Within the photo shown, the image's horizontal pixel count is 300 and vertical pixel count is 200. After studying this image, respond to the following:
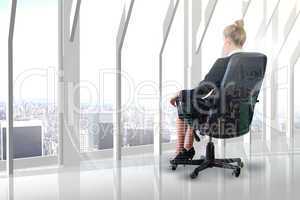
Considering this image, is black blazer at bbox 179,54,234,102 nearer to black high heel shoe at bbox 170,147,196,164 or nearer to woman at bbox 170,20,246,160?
woman at bbox 170,20,246,160

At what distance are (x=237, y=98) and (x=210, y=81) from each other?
0.95ft

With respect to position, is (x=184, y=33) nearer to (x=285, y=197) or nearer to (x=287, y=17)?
(x=287, y=17)

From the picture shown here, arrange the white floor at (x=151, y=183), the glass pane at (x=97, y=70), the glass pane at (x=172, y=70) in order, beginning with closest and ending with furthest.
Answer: the white floor at (x=151, y=183) < the glass pane at (x=97, y=70) < the glass pane at (x=172, y=70)

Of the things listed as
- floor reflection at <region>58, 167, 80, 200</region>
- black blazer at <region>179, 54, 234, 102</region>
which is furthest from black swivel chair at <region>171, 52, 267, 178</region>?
floor reflection at <region>58, 167, 80, 200</region>

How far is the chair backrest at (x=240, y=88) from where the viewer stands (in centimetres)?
357

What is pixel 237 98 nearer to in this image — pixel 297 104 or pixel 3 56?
pixel 3 56

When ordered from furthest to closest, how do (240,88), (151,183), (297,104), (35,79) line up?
(297,104) → (35,79) → (240,88) → (151,183)

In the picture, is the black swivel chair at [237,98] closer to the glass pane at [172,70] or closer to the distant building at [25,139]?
the glass pane at [172,70]

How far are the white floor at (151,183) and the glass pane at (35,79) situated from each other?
327 millimetres

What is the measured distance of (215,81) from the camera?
3.72 metres

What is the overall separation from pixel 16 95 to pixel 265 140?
4.21 meters

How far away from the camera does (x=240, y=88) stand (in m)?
3.63

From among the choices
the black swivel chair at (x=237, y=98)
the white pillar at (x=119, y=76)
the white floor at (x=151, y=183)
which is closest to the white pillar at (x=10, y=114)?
the white floor at (x=151, y=183)

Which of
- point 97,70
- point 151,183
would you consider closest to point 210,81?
point 151,183
